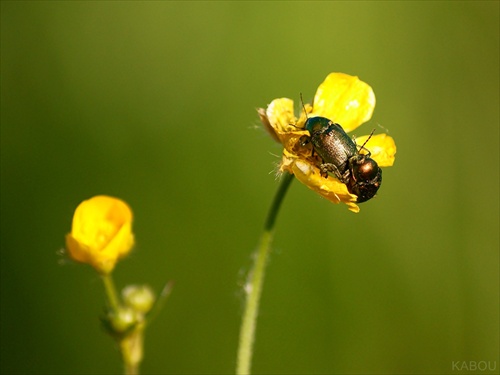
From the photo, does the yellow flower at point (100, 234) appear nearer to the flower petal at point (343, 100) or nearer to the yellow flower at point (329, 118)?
the yellow flower at point (329, 118)

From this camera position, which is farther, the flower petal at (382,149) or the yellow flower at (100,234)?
the flower petal at (382,149)

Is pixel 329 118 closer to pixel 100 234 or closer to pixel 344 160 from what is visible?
pixel 344 160

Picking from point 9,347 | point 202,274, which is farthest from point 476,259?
point 9,347

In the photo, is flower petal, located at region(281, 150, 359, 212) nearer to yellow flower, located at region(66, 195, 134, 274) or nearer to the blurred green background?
yellow flower, located at region(66, 195, 134, 274)

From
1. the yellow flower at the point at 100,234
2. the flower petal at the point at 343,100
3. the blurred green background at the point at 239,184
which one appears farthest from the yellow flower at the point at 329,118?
the blurred green background at the point at 239,184

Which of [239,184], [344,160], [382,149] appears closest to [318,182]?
[344,160]

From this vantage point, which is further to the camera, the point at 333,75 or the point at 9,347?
the point at 9,347

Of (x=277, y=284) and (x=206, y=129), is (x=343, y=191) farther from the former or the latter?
(x=206, y=129)
